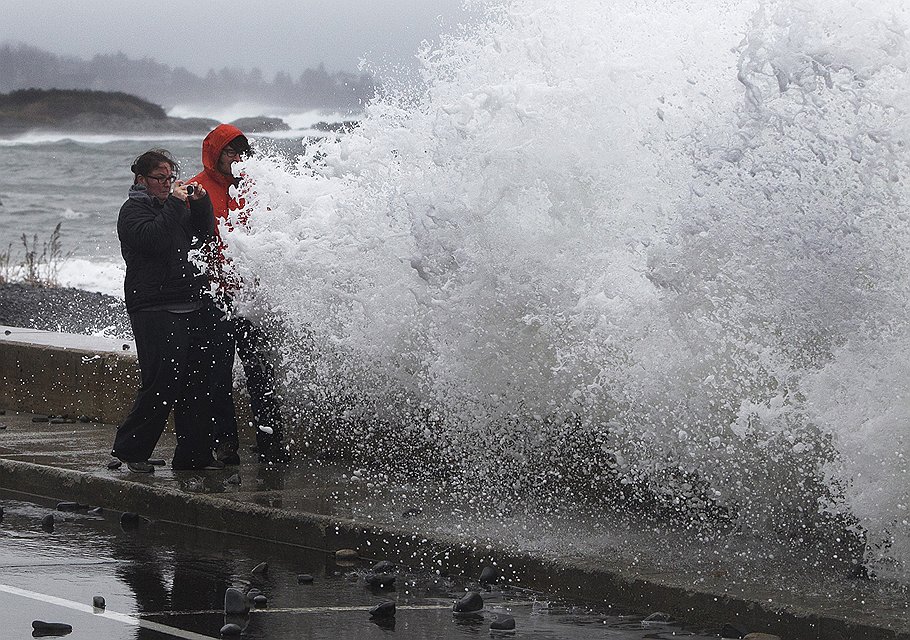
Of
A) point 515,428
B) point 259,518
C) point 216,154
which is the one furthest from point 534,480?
point 216,154

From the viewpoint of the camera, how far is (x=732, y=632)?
21.9ft

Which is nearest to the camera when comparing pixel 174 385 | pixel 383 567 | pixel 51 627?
pixel 51 627

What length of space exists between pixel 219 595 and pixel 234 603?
44 centimetres

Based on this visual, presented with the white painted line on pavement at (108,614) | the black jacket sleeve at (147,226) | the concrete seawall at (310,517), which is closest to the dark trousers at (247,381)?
the concrete seawall at (310,517)

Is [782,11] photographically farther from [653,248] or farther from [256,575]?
[256,575]

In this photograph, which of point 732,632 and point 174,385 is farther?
point 174,385

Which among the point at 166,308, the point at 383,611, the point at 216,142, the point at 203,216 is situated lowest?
the point at 383,611

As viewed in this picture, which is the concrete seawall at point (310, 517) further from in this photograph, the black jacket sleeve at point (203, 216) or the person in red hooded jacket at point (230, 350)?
the black jacket sleeve at point (203, 216)

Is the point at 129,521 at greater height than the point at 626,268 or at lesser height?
lesser

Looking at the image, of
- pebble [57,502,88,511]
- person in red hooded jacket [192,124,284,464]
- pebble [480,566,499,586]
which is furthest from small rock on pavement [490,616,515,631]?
person in red hooded jacket [192,124,284,464]

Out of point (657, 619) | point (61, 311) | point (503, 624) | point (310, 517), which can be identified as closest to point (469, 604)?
point (503, 624)

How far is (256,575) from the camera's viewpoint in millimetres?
7809

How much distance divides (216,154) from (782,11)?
157 inches

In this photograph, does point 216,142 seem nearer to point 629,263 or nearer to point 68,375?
point 629,263
